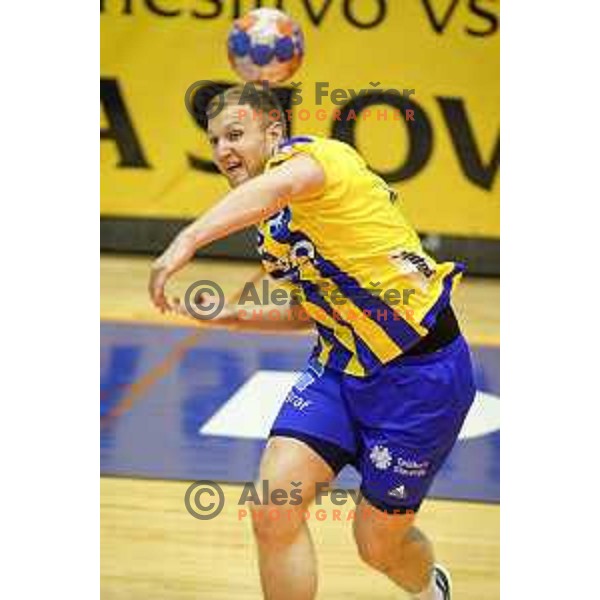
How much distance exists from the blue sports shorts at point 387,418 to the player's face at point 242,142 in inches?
23.1

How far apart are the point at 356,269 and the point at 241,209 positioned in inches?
22.7

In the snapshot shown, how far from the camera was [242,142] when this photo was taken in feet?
13.9

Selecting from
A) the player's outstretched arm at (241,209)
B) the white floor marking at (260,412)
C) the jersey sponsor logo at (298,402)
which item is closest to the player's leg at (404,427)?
the jersey sponsor logo at (298,402)

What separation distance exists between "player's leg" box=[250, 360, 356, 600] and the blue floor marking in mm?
1472

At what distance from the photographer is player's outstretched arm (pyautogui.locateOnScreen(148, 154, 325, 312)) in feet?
12.1

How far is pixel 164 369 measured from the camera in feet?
23.7

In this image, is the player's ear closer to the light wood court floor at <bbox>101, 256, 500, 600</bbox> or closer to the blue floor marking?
the light wood court floor at <bbox>101, 256, 500, 600</bbox>

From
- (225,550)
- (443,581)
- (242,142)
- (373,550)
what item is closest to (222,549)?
Answer: (225,550)

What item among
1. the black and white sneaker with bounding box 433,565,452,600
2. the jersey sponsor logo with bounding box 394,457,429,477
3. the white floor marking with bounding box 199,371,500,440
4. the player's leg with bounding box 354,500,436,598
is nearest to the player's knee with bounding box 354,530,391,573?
the player's leg with bounding box 354,500,436,598

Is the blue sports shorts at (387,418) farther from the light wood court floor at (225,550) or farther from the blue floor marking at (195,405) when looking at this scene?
the blue floor marking at (195,405)

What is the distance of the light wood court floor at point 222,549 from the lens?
16.9 feet

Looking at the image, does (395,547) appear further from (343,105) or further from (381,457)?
Answer: (343,105)
